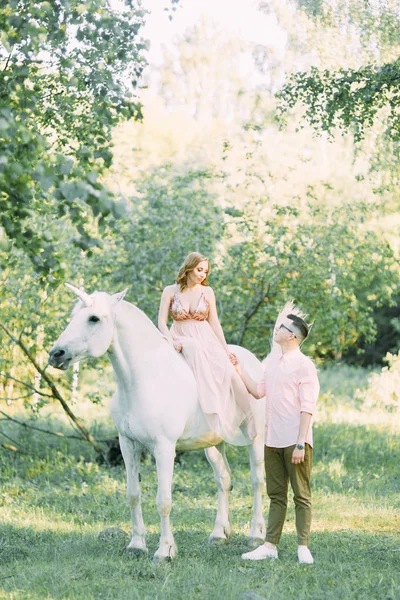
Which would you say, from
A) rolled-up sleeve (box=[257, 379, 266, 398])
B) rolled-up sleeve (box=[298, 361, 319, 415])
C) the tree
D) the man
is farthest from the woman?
the tree

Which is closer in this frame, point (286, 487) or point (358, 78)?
point (286, 487)

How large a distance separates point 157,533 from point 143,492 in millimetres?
2040

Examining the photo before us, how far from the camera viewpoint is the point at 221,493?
7.00 m

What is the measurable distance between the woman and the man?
1.73 feet

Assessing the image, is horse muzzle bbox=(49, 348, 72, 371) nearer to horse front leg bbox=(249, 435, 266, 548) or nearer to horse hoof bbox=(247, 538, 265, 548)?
horse front leg bbox=(249, 435, 266, 548)

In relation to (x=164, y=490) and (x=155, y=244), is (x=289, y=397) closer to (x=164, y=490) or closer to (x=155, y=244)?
(x=164, y=490)

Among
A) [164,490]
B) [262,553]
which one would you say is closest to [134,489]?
[164,490]

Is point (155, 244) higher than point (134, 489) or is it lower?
higher

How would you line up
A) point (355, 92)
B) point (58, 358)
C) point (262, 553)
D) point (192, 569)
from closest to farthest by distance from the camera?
point (58, 358)
point (192, 569)
point (262, 553)
point (355, 92)

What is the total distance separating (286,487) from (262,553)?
514 millimetres

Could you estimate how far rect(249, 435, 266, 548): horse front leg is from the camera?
263 inches

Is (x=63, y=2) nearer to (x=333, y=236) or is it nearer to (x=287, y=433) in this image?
(x=287, y=433)

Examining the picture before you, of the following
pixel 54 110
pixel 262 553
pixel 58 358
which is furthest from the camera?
pixel 54 110

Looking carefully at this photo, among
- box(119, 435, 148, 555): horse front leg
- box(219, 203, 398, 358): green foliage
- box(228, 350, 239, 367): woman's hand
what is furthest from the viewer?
box(219, 203, 398, 358): green foliage
